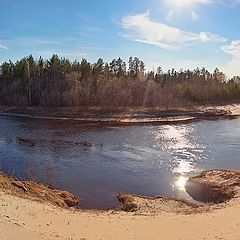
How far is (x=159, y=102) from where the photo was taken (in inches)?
3364

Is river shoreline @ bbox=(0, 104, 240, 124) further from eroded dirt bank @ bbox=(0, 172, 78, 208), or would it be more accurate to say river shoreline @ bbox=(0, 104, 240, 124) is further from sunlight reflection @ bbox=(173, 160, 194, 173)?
eroded dirt bank @ bbox=(0, 172, 78, 208)

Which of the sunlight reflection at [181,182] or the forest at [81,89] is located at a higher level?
the forest at [81,89]

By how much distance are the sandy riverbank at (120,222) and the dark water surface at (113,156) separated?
4151 mm

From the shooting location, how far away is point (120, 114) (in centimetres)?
7575

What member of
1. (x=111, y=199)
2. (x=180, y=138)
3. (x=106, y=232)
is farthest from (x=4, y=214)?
(x=180, y=138)

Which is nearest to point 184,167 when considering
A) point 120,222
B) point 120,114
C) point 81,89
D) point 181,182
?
point 181,182

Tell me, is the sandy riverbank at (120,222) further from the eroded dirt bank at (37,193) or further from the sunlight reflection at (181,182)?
the sunlight reflection at (181,182)

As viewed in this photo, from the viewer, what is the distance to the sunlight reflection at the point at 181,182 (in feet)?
88.7

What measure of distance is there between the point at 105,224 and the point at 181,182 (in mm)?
13041

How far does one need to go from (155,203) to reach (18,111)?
65.8 m

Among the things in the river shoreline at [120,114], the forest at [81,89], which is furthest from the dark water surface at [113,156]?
the forest at [81,89]

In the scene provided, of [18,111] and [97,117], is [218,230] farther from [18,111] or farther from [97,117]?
[18,111]

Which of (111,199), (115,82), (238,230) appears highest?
(115,82)

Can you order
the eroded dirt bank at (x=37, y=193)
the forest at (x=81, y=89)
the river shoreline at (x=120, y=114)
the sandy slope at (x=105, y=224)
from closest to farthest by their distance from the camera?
the sandy slope at (x=105, y=224), the eroded dirt bank at (x=37, y=193), the river shoreline at (x=120, y=114), the forest at (x=81, y=89)
